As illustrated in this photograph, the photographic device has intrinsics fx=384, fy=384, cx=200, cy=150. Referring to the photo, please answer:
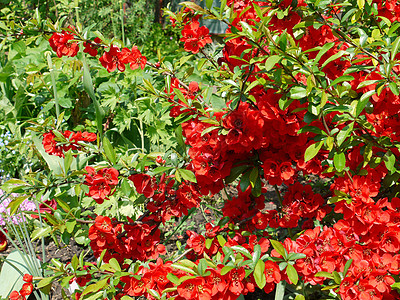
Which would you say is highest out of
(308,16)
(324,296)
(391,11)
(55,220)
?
(308,16)

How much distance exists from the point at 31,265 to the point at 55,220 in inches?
17.2

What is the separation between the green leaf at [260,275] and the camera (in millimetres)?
1131

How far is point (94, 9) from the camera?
563cm

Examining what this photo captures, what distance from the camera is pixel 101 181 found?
133 centimetres

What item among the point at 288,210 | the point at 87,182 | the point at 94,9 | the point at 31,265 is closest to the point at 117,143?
the point at 31,265

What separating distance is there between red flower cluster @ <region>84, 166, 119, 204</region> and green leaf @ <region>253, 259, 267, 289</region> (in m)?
0.54

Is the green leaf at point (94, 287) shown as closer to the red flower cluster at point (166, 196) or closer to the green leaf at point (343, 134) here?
the red flower cluster at point (166, 196)

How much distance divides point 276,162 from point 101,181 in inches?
24.1

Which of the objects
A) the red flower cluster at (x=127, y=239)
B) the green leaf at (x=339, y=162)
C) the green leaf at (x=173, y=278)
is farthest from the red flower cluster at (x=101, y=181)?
the green leaf at (x=339, y=162)

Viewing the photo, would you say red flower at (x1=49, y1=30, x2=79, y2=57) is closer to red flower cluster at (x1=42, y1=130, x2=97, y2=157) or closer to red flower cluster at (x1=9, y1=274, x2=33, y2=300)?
red flower cluster at (x1=42, y1=130, x2=97, y2=157)

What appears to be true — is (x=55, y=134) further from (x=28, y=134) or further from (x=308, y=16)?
(x=28, y=134)

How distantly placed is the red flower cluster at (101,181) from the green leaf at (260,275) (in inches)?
21.4

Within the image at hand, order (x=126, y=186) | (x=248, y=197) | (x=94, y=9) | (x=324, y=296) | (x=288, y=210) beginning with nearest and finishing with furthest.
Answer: (x=126, y=186)
(x=288, y=210)
(x=248, y=197)
(x=324, y=296)
(x=94, y=9)

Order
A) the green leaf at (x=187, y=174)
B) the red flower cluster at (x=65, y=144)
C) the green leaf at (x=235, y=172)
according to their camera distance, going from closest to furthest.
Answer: the green leaf at (x=187, y=174) → the green leaf at (x=235, y=172) → the red flower cluster at (x=65, y=144)
